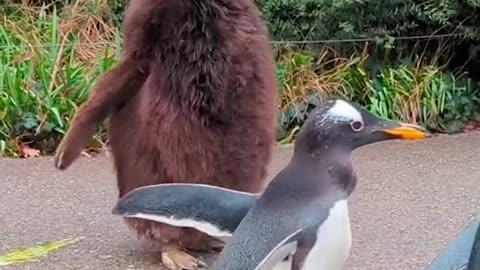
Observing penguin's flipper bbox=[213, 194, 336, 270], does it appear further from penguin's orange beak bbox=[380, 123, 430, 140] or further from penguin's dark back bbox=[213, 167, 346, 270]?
penguin's orange beak bbox=[380, 123, 430, 140]

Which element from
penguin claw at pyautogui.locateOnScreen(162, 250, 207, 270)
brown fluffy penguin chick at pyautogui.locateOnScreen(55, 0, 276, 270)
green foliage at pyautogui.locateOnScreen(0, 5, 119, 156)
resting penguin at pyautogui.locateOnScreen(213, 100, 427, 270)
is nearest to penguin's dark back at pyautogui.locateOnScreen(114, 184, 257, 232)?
resting penguin at pyautogui.locateOnScreen(213, 100, 427, 270)

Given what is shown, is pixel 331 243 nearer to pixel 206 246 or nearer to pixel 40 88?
pixel 206 246

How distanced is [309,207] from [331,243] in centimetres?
9

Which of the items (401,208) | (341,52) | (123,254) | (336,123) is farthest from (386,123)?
(341,52)

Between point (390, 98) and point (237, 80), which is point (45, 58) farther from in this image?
point (237, 80)

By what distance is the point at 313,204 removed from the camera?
230 cm

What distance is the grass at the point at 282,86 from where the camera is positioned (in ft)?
20.4

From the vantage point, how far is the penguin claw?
12.0 feet

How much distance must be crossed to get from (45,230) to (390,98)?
2944mm

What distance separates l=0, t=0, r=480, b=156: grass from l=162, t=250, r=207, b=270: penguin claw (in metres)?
2.23

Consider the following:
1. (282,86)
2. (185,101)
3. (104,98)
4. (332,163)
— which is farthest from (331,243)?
(282,86)

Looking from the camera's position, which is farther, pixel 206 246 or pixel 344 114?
pixel 206 246

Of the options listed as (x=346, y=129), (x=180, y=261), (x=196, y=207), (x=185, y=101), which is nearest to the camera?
(x=346, y=129)

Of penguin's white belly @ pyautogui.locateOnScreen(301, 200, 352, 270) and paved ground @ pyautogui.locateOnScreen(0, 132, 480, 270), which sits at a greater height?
penguin's white belly @ pyautogui.locateOnScreen(301, 200, 352, 270)
